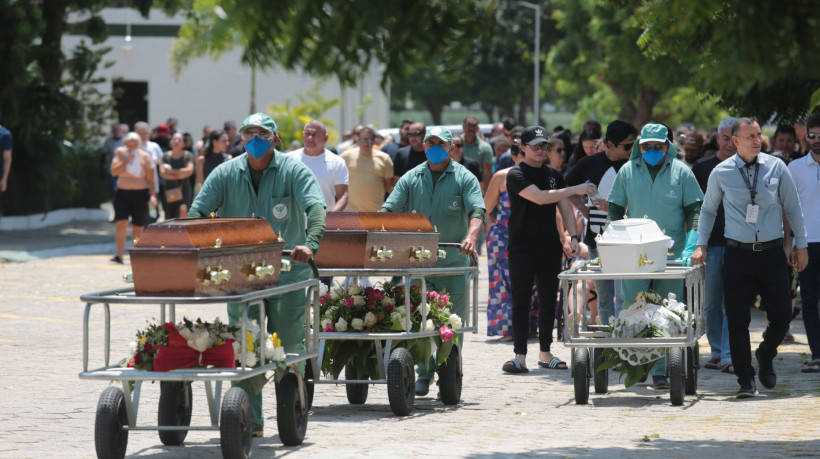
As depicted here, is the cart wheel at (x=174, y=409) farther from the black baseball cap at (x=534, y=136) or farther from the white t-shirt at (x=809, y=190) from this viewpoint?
the white t-shirt at (x=809, y=190)

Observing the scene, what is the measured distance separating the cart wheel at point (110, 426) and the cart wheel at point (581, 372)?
349cm

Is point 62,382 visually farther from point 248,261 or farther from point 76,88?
point 76,88

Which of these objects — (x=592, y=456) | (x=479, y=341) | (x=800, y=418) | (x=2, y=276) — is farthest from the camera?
(x=2, y=276)

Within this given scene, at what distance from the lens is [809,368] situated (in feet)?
34.0

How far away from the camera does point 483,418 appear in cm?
836

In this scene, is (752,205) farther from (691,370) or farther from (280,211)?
(280,211)

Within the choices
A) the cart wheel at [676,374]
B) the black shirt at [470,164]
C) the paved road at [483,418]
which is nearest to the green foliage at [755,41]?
the paved road at [483,418]

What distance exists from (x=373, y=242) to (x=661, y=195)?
2344mm

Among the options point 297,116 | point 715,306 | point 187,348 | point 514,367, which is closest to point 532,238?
point 514,367

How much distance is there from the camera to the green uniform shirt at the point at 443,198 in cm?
961

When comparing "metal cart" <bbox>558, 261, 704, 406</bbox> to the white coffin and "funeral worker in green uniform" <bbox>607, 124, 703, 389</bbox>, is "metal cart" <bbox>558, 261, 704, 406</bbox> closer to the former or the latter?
the white coffin

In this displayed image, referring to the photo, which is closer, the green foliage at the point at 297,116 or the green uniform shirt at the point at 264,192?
the green uniform shirt at the point at 264,192

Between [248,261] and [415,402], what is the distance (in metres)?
2.81

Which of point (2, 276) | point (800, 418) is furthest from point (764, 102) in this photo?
point (2, 276)
